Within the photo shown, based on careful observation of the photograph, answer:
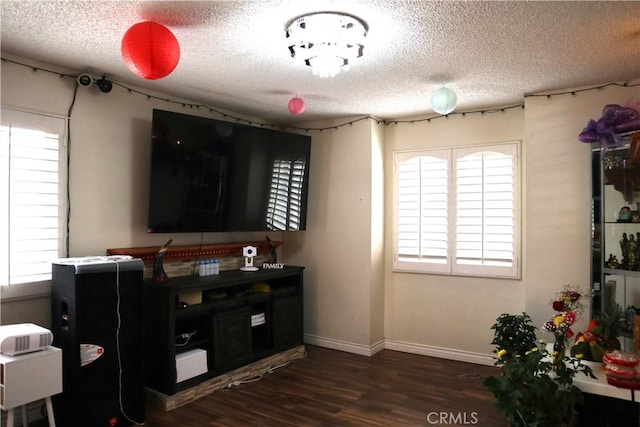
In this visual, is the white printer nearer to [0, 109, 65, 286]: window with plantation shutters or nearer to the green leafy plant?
[0, 109, 65, 286]: window with plantation shutters

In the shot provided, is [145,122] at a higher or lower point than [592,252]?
higher

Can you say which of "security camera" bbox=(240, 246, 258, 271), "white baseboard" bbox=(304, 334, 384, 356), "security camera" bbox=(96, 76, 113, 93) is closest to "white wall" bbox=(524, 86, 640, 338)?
"white baseboard" bbox=(304, 334, 384, 356)

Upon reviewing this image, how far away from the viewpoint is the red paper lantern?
6.64ft

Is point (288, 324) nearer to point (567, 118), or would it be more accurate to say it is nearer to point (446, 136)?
point (446, 136)

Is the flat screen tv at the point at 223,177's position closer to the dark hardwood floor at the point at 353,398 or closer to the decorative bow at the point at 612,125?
the dark hardwood floor at the point at 353,398

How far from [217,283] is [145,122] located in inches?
57.1

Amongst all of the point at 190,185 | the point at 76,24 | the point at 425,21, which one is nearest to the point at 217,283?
the point at 190,185

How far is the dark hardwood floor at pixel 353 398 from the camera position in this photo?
2969mm

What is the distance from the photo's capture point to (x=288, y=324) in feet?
13.6

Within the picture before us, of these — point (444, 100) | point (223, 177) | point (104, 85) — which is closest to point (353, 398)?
point (223, 177)

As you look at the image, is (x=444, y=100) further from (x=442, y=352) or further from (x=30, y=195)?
(x=30, y=195)

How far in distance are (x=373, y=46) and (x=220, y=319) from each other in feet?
7.61

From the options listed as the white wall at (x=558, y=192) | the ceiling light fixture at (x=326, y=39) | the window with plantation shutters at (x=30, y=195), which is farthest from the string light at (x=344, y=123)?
the ceiling light fixture at (x=326, y=39)

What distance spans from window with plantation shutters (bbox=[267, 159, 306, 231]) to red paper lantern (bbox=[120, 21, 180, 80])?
6.94 ft
